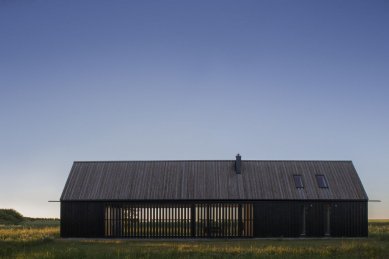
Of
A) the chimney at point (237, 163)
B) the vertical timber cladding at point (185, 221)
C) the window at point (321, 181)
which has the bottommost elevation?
the vertical timber cladding at point (185, 221)

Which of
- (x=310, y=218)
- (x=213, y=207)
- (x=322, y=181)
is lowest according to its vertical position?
(x=310, y=218)

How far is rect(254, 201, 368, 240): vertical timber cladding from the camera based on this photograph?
4291cm

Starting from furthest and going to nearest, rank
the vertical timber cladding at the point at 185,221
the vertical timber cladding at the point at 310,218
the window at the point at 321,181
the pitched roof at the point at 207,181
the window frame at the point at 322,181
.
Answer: the window at the point at 321,181, the window frame at the point at 322,181, the pitched roof at the point at 207,181, the vertical timber cladding at the point at 310,218, the vertical timber cladding at the point at 185,221

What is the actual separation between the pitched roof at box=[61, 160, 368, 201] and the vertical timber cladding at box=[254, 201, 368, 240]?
57cm

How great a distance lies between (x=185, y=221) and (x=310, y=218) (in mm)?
8678

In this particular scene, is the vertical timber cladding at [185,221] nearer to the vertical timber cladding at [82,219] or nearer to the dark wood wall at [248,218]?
the dark wood wall at [248,218]

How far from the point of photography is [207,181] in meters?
44.5

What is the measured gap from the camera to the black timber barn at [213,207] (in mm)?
42656

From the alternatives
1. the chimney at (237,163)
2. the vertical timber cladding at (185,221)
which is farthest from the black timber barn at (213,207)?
the chimney at (237,163)

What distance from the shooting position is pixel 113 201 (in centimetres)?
4309

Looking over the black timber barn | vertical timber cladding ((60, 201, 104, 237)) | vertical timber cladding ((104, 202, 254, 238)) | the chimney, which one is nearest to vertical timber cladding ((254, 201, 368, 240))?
the black timber barn

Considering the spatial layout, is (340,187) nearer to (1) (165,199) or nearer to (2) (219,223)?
(2) (219,223)

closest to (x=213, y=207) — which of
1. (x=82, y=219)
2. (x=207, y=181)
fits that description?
(x=207, y=181)

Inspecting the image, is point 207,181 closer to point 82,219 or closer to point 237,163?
point 237,163
